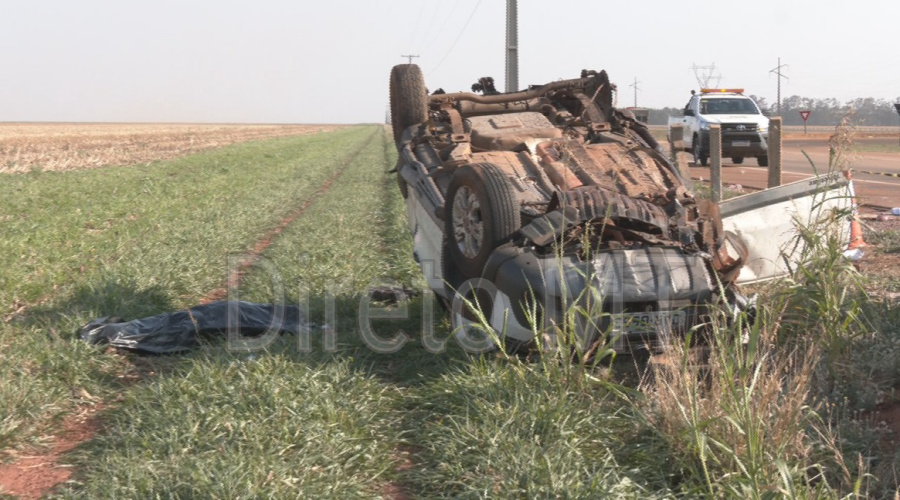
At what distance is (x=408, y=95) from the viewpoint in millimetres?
7711

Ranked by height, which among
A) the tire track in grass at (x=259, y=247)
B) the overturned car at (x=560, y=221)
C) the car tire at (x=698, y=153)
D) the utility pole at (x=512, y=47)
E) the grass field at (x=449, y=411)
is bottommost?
the grass field at (x=449, y=411)

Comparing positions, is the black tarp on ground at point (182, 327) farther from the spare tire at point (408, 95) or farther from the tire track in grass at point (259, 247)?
the spare tire at point (408, 95)

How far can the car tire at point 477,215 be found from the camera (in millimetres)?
5492

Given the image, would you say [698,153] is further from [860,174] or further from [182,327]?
[182,327]

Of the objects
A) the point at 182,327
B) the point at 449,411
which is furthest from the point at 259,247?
the point at 449,411

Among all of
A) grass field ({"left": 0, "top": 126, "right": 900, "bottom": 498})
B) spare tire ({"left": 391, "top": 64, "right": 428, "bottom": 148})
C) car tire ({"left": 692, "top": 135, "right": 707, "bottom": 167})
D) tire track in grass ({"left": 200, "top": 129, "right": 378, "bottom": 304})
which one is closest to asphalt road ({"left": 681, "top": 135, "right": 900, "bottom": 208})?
car tire ({"left": 692, "top": 135, "right": 707, "bottom": 167})

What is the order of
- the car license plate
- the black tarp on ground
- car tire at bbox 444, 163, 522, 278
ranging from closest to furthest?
the car license plate
car tire at bbox 444, 163, 522, 278
the black tarp on ground

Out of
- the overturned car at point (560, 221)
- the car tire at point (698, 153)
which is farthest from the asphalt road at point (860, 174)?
the overturned car at point (560, 221)

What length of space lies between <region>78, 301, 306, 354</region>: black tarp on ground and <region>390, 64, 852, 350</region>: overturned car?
132 centimetres

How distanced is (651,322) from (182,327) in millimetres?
3509

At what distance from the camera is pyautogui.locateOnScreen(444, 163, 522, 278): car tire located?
549cm

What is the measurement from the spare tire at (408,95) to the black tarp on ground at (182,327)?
199 cm

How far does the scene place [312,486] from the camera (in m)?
3.91

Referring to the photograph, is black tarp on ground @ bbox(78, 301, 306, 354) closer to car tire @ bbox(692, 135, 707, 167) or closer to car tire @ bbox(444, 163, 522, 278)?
car tire @ bbox(444, 163, 522, 278)
